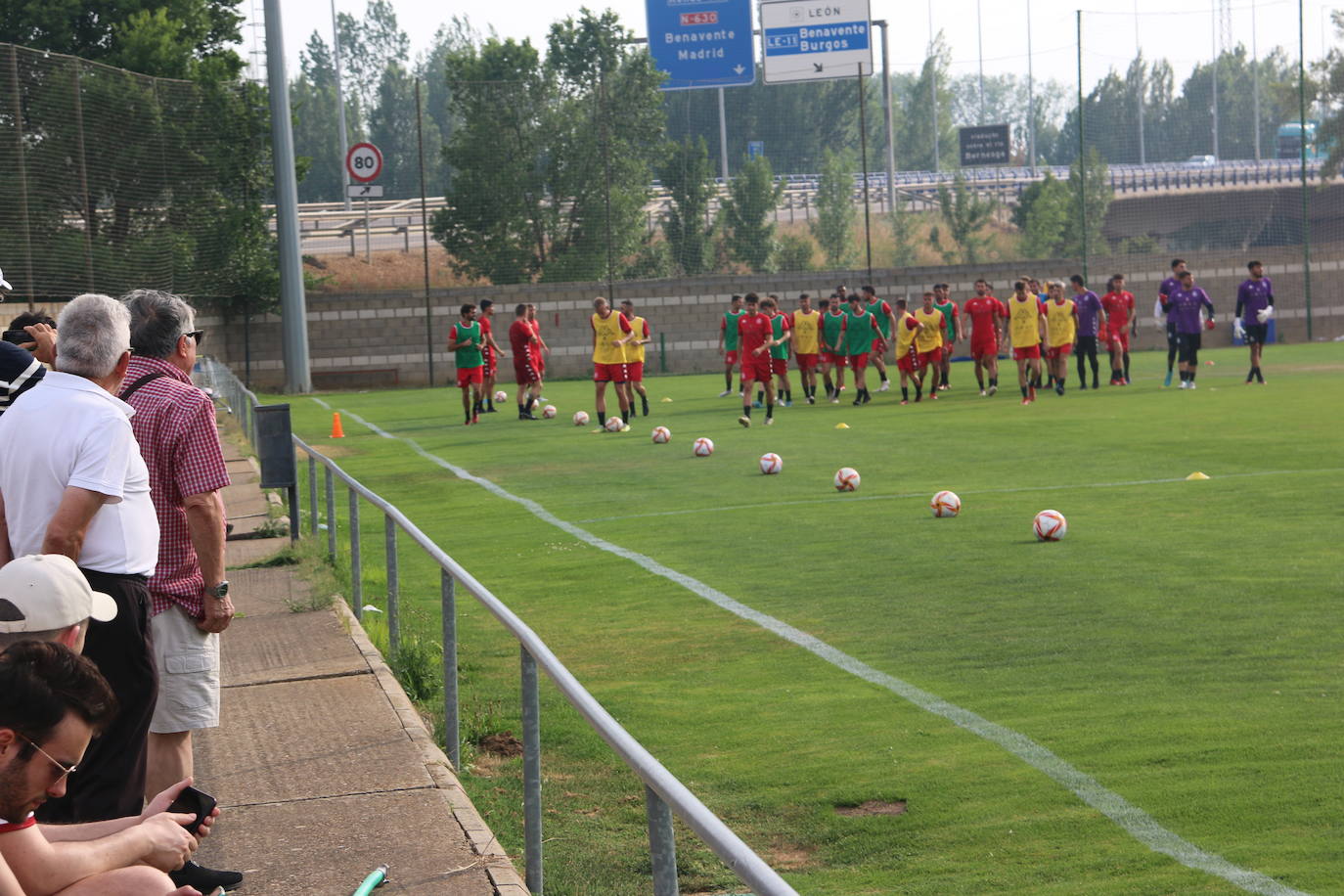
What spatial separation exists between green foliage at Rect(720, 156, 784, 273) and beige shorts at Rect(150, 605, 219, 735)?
37.7 meters

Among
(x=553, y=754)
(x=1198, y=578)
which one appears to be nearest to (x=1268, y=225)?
(x=1198, y=578)

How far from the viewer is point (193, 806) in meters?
3.87

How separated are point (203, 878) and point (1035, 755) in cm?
320

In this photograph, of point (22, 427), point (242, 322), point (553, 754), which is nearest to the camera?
point (22, 427)

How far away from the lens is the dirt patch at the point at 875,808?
573 centimetres

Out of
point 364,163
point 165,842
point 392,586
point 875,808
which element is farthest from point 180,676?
point 364,163

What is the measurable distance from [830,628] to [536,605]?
2.15m

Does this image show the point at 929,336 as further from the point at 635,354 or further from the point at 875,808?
the point at 875,808

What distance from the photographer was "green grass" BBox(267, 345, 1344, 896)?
539cm

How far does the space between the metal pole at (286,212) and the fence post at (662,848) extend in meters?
31.7

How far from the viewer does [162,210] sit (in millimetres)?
28125

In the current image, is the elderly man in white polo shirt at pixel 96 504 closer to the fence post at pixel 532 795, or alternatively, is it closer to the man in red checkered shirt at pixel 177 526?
the man in red checkered shirt at pixel 177 526

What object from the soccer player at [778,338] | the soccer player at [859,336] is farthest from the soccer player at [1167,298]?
the soccer player at [778,338]

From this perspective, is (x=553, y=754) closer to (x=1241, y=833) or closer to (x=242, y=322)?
(x=1241, y=833)
